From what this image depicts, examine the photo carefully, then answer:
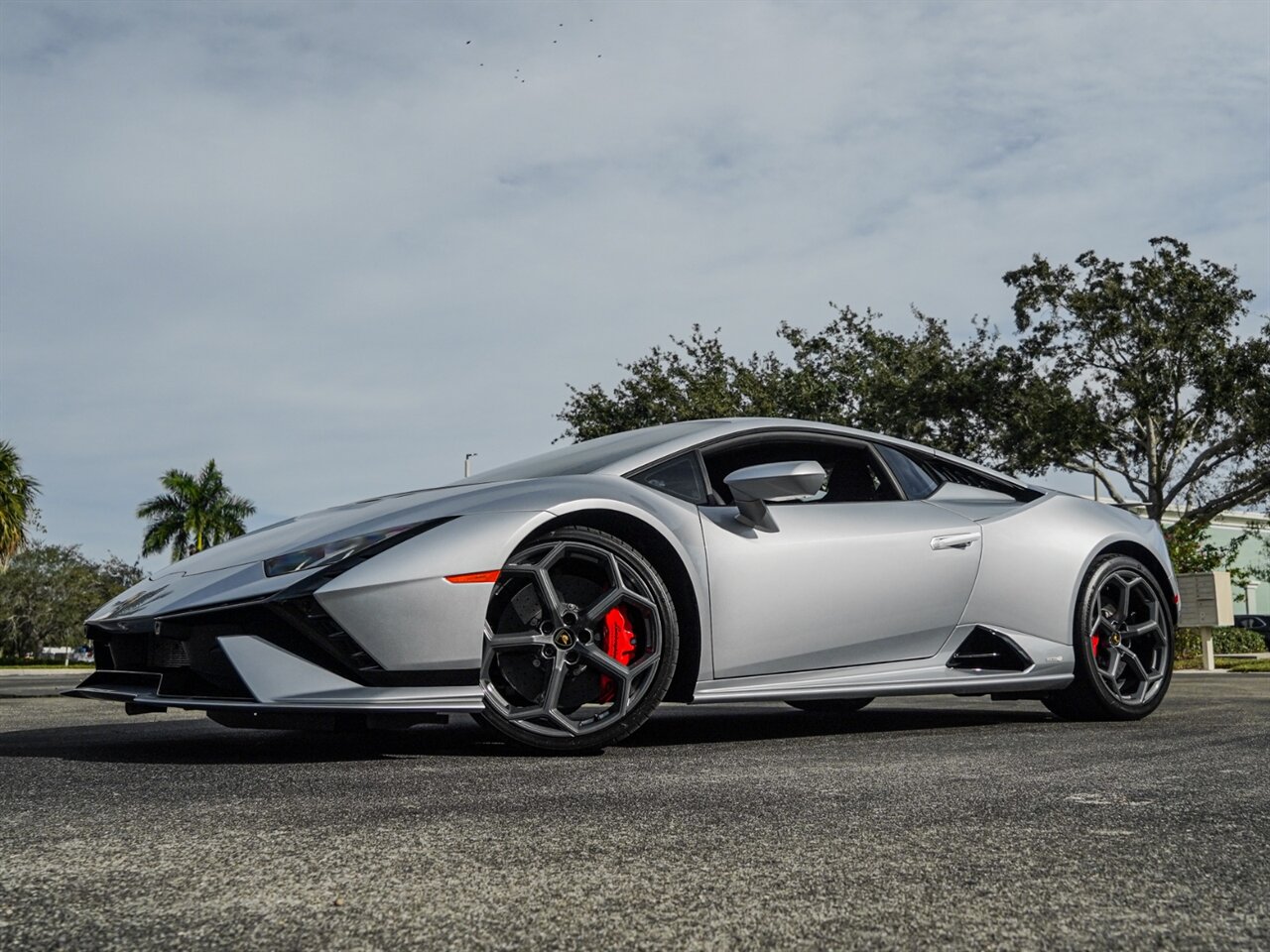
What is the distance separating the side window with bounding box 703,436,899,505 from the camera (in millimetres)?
4965

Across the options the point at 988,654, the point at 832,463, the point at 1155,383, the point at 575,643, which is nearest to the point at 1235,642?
the point at 1155,383

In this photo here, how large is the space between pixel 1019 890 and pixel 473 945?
83 cm

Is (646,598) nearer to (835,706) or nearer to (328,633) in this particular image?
(328,633)

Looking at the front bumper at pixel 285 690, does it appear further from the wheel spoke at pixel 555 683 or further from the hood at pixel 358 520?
the hood at pixel 358 520

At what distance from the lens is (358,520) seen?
4020mm

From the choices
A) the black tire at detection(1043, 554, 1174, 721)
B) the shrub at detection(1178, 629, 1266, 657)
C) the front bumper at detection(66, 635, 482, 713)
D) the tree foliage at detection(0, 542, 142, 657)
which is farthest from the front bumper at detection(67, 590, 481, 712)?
the tree foliage at detection(0, 542, 142, 657)

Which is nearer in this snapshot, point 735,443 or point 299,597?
point 299,597

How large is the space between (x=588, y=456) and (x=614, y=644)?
890mm

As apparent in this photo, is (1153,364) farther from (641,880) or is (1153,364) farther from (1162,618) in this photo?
(641,880)

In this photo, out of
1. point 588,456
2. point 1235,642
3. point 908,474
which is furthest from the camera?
point 1235,642

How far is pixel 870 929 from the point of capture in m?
1.63

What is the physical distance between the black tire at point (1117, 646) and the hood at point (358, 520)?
272 cm

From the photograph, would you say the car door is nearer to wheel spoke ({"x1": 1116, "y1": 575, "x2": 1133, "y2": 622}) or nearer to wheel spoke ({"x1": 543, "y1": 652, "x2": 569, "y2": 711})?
wheel spoke ({"x1": 543, "y1": 652, "x2": 569, "y2": 711})

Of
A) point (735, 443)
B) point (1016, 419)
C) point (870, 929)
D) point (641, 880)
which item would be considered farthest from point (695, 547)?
point (1016, 419)
